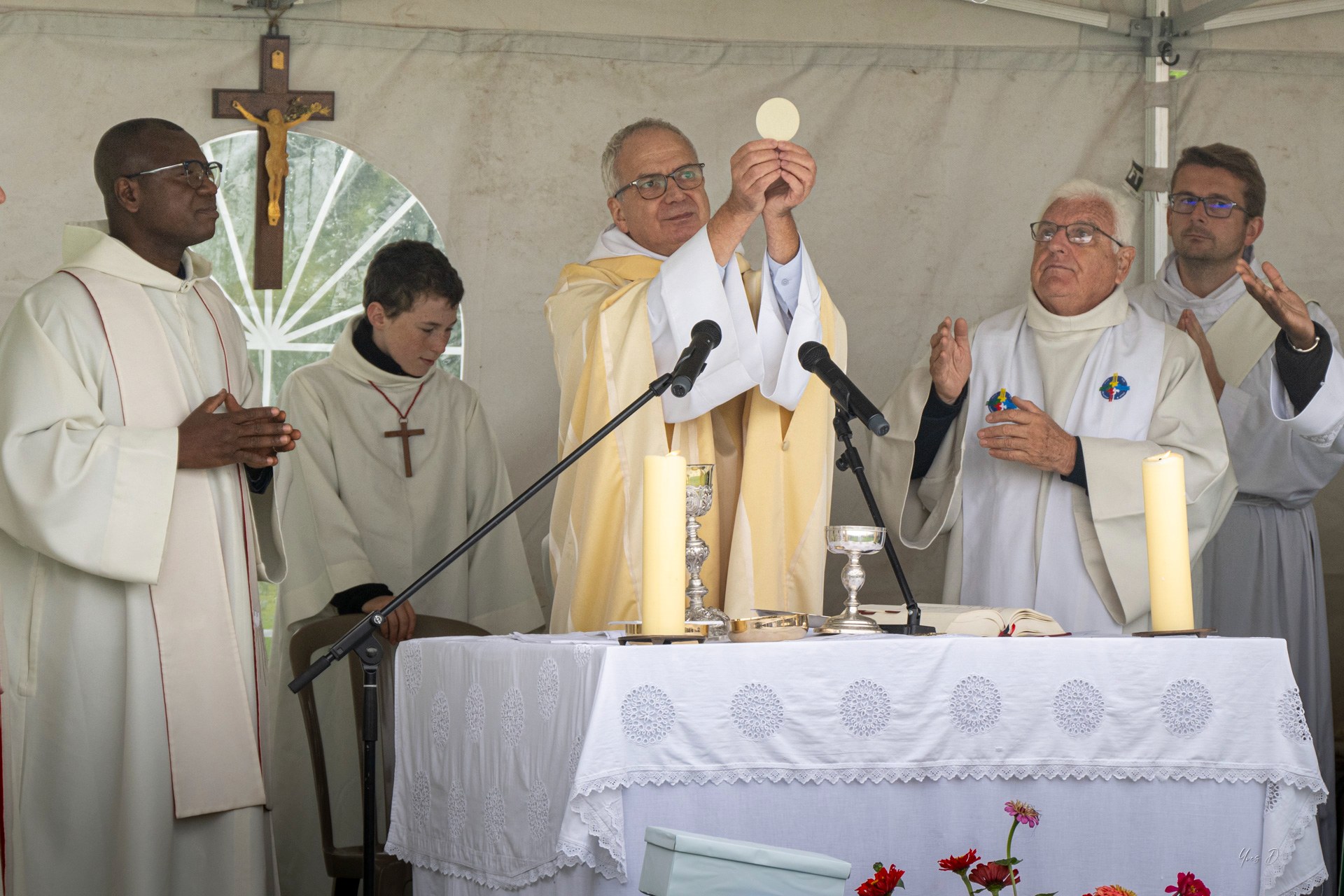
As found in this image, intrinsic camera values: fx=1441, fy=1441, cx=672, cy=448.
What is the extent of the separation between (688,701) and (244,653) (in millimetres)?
1887

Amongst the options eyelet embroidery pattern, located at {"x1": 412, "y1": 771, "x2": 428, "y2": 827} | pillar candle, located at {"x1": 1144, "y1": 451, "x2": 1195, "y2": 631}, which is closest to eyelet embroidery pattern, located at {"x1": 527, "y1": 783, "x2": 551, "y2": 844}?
eyelet embroidery pattern, located at {"x1": 412, "y1": 771, "x2": 428, "y2": 827}

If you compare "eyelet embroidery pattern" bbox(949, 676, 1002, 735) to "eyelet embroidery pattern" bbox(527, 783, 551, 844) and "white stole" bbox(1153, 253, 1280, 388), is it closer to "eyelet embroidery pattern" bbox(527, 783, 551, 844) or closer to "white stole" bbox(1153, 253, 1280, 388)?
"eyelet embroidery pattern" bbox(527, 783, 551, 844)

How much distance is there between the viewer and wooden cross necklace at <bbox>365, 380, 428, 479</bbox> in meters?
5.37

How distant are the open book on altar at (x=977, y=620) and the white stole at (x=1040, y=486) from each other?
1241 millimetres

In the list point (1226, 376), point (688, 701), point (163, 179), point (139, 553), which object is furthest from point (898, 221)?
point (688, 701)

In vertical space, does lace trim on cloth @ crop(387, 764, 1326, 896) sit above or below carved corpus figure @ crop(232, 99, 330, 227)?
below

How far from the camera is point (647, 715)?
7.68ft

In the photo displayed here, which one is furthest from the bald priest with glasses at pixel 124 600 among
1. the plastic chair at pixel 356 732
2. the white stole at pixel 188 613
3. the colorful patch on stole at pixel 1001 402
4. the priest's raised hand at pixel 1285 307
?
the priest's raised hand at pixel 1285 307

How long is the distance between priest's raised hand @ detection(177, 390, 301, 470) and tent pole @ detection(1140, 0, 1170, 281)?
11.7ft

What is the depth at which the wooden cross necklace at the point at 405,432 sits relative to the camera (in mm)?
5371

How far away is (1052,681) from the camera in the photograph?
2.52m

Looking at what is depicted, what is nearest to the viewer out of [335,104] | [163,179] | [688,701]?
[688,701]

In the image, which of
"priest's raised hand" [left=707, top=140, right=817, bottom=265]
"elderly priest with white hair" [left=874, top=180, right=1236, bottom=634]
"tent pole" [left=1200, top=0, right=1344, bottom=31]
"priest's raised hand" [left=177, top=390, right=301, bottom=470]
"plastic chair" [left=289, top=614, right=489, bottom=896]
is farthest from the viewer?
"tent pole" [left=1200, top=0, right=1344, bottom=31]

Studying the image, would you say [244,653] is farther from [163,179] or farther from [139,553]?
[163,179]
